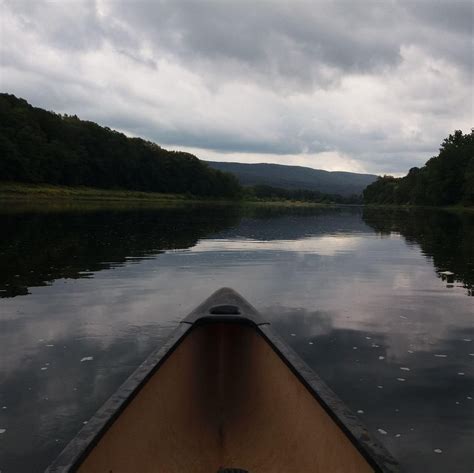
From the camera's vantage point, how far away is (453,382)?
25.1 ft

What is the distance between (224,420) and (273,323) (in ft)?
16.3

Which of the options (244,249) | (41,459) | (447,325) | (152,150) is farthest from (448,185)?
(41,459)

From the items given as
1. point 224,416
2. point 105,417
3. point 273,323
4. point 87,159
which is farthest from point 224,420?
point 87,159

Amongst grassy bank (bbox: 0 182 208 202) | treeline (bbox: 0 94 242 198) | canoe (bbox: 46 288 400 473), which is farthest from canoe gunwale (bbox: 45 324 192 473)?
treeline (bbox: 0 94 242 198)

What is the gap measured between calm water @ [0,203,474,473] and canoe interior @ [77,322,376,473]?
140 cm

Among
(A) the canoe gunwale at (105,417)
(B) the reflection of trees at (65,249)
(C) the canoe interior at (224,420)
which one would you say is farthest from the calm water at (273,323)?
(A) the canoe gunwale at (105,417)

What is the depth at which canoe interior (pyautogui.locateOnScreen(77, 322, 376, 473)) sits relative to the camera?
4352 millimetres

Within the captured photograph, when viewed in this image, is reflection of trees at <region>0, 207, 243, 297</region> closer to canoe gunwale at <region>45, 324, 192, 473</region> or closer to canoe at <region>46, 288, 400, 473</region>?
canoe at <region>46, 288, 400, 473</region>

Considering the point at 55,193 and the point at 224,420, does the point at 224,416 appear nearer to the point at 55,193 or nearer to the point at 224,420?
the point at 224,420

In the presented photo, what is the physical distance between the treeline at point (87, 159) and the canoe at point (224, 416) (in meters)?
97.6

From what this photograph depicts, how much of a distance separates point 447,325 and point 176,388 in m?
7.82

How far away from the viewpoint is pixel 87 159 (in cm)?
12569

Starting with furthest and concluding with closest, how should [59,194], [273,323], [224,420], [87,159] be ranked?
[87,159] → [59,194] → [273,323] → [224,420]

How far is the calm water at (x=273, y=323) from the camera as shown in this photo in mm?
6160
